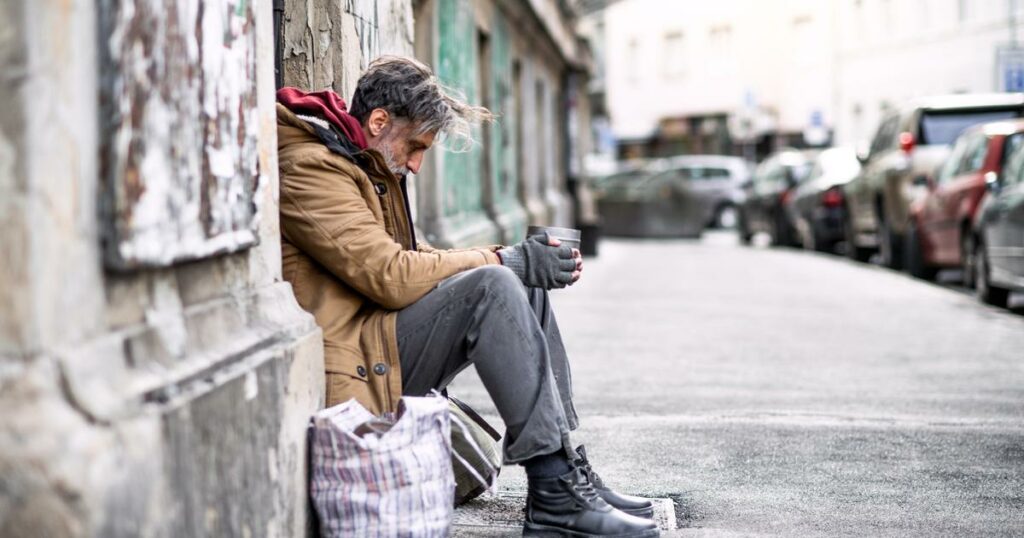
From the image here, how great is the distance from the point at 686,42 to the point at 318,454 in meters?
50.6

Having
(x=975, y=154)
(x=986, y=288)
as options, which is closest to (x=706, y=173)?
(x=975, y=154)

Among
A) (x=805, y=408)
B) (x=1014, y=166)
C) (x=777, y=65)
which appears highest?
(x=777, y=65)

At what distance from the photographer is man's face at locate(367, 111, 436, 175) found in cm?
432

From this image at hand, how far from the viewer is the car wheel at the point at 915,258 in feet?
53.7

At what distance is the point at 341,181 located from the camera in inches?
160

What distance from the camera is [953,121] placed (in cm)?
1708

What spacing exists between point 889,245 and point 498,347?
1511cm

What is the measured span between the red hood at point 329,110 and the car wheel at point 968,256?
10391 millimetres

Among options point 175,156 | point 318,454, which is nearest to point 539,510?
point 318,454

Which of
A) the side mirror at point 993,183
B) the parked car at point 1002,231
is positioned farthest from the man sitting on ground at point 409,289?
the side mirror at point 993,183

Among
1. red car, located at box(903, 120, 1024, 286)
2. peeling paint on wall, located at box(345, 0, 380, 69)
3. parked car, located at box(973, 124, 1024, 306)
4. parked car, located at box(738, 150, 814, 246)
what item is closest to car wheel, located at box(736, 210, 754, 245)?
parked car, located at box(738, 150, 814, 246)

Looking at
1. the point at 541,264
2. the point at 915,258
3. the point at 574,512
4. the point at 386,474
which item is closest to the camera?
the point at 386,474

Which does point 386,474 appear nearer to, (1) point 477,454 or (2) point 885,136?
(1) point 477,454

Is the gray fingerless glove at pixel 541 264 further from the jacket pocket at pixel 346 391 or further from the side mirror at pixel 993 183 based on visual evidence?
the side mirror at pixel 993 183
